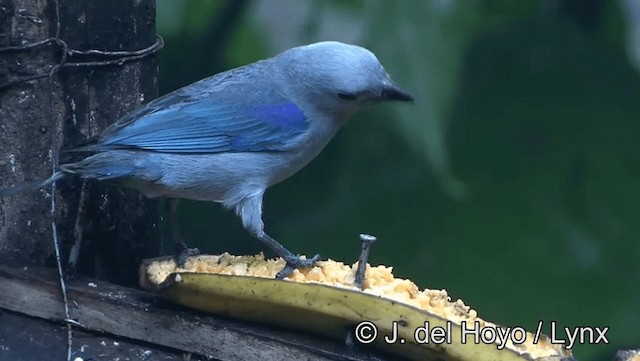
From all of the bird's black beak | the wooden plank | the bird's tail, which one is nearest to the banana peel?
the wooden plank

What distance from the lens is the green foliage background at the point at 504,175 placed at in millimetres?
2689

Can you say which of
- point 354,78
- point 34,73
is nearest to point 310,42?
point 354,78

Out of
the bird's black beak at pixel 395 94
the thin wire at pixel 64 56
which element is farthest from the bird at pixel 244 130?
the thin wire at pixel 64 56

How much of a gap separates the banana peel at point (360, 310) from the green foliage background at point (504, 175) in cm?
45

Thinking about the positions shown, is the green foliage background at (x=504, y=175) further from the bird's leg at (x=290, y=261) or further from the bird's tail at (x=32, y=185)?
the bird's tail at (x=32, y=185)

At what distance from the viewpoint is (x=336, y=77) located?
7.92 ft

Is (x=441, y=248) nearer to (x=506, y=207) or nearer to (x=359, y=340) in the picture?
(x=506, y=207)

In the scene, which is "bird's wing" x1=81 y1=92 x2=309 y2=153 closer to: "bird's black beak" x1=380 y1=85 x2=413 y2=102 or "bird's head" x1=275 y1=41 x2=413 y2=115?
"bird's head" x1=275 y1=41 x2=413 y2=115

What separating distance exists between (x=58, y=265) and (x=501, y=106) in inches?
44.9

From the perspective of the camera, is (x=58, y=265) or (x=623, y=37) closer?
(x=58, y=265)

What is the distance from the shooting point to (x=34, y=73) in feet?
7.60

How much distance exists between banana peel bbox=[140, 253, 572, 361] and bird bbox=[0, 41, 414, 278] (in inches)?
7.5

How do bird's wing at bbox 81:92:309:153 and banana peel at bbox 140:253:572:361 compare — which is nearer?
banana peel at bbox 140:253:572:361

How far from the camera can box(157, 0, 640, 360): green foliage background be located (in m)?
2.69
